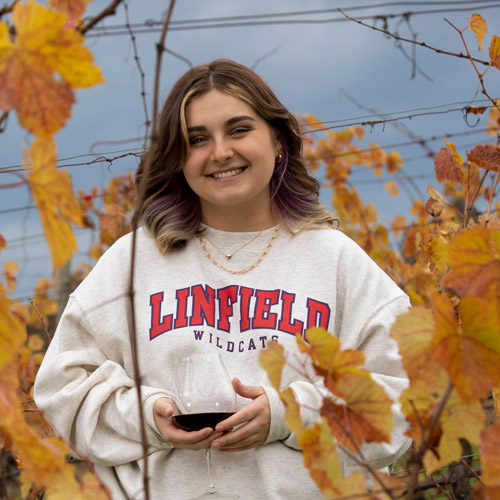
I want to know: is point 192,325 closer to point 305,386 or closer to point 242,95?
point 305,386

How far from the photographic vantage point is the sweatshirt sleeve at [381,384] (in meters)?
1.40

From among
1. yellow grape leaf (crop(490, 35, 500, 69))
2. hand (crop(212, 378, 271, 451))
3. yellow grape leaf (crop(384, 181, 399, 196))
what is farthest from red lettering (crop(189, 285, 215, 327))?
yellow grape leaf (crop(384, 181, 399, 196))

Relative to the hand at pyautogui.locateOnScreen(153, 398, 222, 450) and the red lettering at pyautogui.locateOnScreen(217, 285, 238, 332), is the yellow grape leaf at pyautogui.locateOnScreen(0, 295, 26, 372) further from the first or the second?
the red lettering at pyautogui.locateOnScreen(217, 285, 238, 332)

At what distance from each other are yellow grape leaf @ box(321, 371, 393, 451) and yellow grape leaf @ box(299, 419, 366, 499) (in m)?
0.01

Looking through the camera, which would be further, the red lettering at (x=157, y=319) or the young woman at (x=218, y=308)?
the red lettering at (x=157, y=319)

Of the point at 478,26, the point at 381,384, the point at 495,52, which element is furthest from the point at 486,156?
the point at 381,384

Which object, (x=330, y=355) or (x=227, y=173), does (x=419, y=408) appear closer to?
(x=330, y=355)

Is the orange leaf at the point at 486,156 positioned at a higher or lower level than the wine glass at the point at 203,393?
higher

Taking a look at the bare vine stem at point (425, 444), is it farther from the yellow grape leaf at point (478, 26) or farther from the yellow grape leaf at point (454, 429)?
the yellow grape leaf at point (478, 26)

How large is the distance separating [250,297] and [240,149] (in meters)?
0.33

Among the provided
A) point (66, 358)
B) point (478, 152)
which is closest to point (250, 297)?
point (66, 358)

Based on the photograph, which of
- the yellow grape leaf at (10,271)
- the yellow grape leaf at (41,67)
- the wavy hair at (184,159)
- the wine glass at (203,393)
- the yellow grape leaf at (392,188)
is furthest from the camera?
the yellow grape leaf at (392,188)

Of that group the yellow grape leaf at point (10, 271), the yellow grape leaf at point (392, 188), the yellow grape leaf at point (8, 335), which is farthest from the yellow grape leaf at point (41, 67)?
the yellow grape leaf at point (392, 188)

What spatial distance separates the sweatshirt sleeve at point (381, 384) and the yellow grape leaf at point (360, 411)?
1.90ft
